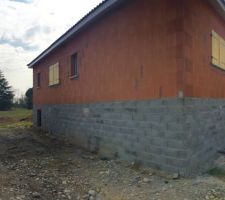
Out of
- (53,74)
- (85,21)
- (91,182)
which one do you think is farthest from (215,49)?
(53,74)

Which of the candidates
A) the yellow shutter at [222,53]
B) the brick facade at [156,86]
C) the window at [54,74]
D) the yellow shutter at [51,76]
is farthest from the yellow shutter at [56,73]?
the yellow shutter at [222,53]

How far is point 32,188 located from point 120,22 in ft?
16.5

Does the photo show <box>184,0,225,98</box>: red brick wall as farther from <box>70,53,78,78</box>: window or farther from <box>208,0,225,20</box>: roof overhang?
<box>70,53,78,78</box>: window

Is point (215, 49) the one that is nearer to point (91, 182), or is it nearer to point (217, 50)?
point (217, 50)

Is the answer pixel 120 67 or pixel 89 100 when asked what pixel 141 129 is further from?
pixel 89 100

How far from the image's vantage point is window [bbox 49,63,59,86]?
13.9 meters

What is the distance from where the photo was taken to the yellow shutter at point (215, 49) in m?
8.40

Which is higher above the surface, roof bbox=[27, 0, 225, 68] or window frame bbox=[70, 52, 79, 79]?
roof bbox=[27, 0, 225, 68]

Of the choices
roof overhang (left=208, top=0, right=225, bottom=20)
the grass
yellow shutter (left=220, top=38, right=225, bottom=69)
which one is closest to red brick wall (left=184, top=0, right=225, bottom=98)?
roof overhang (left=208, top=0, right=225, bottom=20)

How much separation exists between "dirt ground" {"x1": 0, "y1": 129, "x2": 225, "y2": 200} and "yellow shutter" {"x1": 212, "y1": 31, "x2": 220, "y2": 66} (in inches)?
140

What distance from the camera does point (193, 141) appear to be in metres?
6.64

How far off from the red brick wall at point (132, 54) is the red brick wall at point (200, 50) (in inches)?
13.9

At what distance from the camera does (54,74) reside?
14.4 metres

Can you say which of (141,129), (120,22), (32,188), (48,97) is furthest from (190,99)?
(48,97)
